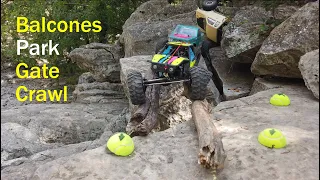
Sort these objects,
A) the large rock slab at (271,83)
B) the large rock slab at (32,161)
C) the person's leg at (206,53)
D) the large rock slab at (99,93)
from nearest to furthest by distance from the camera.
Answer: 1. the large rock slab at (32,161)
2. the large rock slab at (271,83)
3. the person's leg at (206,53)
4. the large rock slab at (99,93)

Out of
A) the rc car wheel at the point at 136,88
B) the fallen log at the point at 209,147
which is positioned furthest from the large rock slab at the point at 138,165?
the rc car wheel at the point at 136,88

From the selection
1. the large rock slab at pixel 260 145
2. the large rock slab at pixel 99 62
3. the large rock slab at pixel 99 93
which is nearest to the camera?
the large rock slab at pixel 260 145

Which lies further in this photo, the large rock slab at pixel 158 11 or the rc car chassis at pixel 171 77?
the large rock slab at pixel 158 11

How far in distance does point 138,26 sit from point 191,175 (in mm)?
5202

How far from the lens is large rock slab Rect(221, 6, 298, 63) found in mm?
5577

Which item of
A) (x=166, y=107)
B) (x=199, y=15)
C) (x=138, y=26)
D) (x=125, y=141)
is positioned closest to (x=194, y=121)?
(x=125, y=141)

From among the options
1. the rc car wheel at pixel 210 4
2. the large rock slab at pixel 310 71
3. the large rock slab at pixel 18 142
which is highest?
the rc car wheel at pixel 210 4

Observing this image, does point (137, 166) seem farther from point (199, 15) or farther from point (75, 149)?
point (199, 15)

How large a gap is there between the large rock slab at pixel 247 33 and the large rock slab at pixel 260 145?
1.20 metres

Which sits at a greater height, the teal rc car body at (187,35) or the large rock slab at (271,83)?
the teal rc car body at (187,35)

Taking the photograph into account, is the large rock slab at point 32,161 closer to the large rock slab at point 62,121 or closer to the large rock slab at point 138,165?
the large rock slab at point 138,165

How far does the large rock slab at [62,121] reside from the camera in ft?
17.4

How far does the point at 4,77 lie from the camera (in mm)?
10414

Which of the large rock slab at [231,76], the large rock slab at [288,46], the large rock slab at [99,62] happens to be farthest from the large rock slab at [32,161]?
the large rock slab at [99,62]
